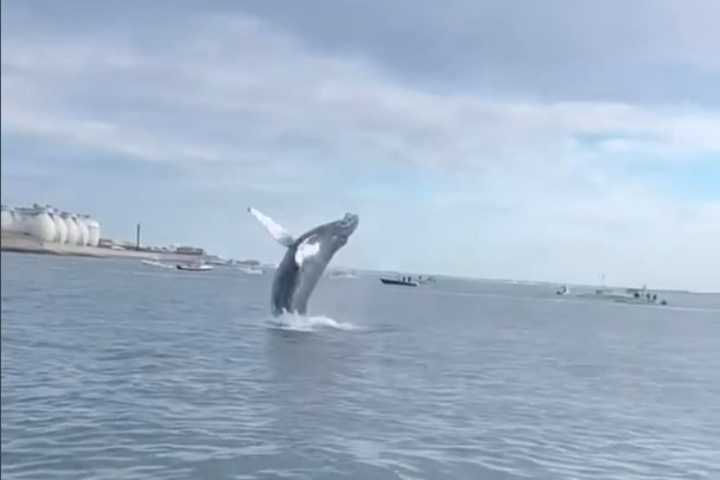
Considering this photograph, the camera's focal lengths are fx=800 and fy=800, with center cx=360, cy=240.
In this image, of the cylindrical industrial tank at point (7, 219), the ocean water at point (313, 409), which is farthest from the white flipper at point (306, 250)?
the cylindrical industrial tank at point (7, 219)

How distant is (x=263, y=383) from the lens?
1836cm

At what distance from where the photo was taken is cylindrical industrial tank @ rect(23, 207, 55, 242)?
357 centimetres

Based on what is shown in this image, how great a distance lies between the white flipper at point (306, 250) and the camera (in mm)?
26328

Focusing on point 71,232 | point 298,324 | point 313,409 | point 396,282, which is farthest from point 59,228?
point 396,282

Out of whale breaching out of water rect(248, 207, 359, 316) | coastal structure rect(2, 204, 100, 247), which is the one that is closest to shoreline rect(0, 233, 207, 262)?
coastal structure rect(2, 204, 100, 247)

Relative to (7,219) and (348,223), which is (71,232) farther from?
(348,223)

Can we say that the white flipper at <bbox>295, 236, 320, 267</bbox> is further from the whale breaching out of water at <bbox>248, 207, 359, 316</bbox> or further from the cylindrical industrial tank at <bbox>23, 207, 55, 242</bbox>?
the cylindrical industrial tank at <bbox>23, 207, 55, 242</bbox>

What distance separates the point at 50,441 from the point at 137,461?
113 cm

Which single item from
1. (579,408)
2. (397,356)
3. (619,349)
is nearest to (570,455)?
(579,408)

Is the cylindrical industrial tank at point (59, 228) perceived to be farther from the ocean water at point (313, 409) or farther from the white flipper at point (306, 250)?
the white flipper at point (306, 250)

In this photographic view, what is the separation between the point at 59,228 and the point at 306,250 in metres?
21.8

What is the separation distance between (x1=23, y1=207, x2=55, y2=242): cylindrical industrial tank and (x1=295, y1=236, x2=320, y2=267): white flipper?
71.4 feet

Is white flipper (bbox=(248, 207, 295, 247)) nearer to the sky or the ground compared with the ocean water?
nearer to the sky

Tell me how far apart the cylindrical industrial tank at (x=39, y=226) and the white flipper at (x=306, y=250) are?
857 inches
